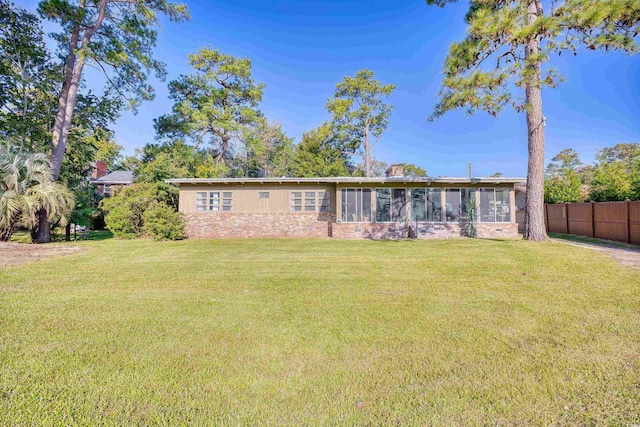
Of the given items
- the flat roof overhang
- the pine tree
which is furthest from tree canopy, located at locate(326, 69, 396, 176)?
the pine tree

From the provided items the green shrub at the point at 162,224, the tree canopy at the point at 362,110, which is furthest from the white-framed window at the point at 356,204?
the tree canopy at the point at 362,110

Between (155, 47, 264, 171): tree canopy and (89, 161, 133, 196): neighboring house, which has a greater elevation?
(155, 47, 264, 171): tree canopy

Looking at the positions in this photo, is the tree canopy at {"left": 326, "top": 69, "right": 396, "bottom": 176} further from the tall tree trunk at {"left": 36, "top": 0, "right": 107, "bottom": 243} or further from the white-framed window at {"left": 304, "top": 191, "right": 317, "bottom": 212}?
the tall tree trunk at {"left": 36, "top": 0, "right": 107, "bottom": 243}

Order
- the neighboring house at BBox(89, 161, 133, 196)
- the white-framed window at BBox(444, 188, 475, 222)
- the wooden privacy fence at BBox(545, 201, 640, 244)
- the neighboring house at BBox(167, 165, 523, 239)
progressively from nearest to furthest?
the wooden privacy fence at BBox(545, 201, 640, 244) → the neighboring house at BBox(167, 165, 523, 239) → the white-framed window at BBox(444, 188, 475, 222) → the neighboring house at BBox(89, 161, 133, 196)

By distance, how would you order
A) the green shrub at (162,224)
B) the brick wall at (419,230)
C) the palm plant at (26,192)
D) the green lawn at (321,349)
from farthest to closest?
the brick wall at (419,230) < the green shrub at (162,224) < the palm plant at (26,192) < the green lawn at (321,349)

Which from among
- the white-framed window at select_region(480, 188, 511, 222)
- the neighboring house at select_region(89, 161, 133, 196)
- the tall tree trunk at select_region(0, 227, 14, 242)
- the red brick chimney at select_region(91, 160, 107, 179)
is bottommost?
the tall tree trunk at select_region(0, 227, 14, 242)

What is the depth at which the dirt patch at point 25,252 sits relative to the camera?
6.98 m

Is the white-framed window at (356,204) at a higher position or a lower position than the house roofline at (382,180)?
lower

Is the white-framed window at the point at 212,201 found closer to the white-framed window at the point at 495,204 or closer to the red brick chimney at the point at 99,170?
the white-framed window at the point at 495,204

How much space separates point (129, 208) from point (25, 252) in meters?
5.49

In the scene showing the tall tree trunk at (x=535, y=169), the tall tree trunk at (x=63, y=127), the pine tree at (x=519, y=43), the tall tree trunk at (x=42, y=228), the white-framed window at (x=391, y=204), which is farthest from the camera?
the white-framed window at (x=391, y=204)

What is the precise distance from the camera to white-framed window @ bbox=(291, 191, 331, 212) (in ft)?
46.3

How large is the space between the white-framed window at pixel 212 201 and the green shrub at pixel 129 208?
50.0 inches

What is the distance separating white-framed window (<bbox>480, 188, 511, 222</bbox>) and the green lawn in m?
7.98
